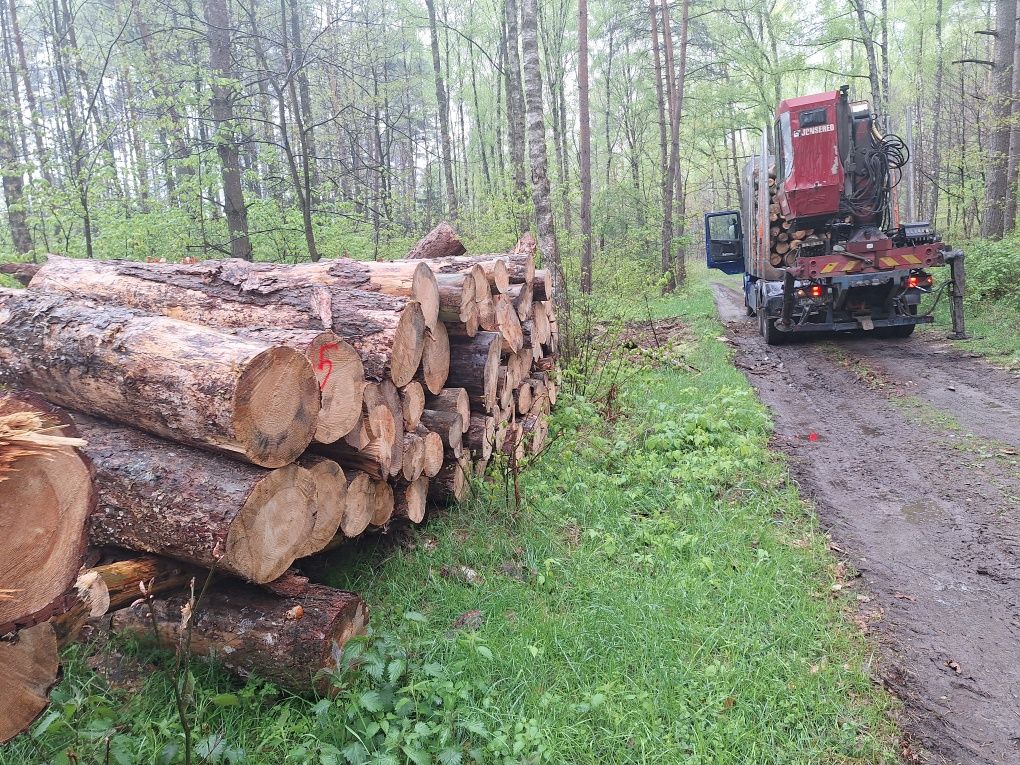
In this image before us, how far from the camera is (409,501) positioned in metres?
4.05

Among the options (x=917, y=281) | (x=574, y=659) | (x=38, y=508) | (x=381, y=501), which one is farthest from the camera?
(x=917, y=281)

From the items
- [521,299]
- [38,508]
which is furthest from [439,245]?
[38,508]

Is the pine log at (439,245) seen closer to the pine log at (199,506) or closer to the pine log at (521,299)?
the pine log at (521,299)

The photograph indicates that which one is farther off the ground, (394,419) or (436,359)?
(436,359)

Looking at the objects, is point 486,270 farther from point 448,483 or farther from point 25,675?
point 25,675

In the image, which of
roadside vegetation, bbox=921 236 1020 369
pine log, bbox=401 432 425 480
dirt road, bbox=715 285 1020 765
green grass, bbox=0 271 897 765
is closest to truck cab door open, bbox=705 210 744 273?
roadside vegetation, bbox=921 236 1020 369

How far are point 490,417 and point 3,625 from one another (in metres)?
3.54

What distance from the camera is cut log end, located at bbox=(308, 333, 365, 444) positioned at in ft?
10.4

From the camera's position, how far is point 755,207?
499 inches

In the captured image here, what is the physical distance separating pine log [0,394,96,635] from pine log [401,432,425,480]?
2126 mm

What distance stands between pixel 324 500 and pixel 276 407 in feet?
2.06

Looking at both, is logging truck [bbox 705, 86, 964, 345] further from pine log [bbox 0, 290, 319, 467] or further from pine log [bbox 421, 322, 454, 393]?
pine log [bbox 0, 290, 319, 467]

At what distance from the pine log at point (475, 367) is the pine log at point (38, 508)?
3.08 metres

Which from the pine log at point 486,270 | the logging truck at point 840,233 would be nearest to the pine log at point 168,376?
the pine log at point 486,270
